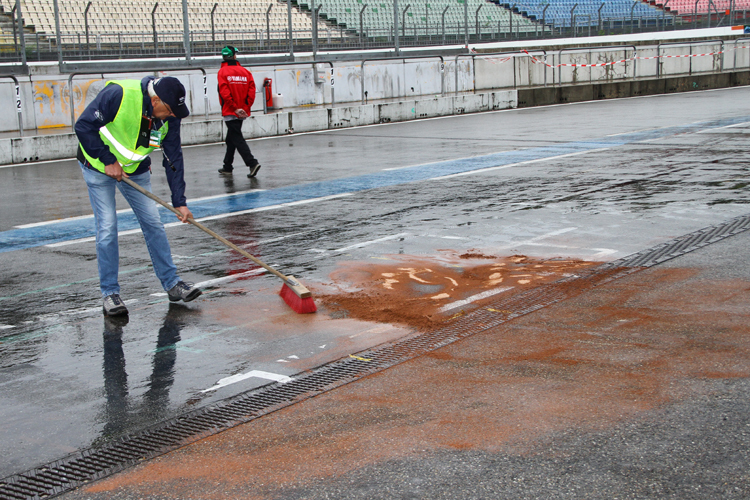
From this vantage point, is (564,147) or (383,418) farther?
(564,147)

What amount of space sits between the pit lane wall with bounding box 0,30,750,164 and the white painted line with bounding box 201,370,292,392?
516 inches

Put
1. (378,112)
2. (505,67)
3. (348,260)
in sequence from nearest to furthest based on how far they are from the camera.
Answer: (348,260) → (378,112) → (505,67)

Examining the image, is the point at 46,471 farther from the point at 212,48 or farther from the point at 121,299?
the point at 212,48

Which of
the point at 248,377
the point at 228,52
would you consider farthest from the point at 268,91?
the point at 248,377

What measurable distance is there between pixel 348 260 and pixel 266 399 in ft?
10.5

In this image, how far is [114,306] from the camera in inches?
243

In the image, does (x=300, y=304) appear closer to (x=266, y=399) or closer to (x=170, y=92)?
(x=266, y=399)

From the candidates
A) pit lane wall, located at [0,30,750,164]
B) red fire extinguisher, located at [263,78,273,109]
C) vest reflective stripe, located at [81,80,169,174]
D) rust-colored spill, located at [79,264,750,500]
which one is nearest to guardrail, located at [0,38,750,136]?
pit lane wall, located at [0,30,750,164]

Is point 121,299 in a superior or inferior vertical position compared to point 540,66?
inferior

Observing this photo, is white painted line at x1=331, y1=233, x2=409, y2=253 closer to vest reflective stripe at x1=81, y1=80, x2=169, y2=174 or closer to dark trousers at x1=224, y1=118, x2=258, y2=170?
vest reflective stripe at x1=81, y1=80, x2=169, y2=174

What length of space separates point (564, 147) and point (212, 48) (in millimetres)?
16019

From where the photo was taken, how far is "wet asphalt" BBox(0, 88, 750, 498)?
371cm

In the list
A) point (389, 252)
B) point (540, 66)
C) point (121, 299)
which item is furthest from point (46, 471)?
point (540, 66)

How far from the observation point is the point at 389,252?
7.93 meters
